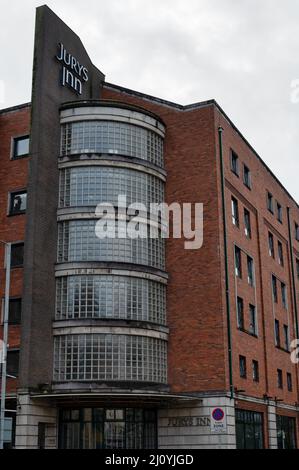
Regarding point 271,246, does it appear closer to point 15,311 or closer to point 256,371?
point 256,371

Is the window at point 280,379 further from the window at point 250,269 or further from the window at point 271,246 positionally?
the window at point 271,246

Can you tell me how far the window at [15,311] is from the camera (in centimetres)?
3172

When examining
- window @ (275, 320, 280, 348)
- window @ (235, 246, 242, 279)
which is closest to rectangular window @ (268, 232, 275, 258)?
Result: window @ (275, 320, 280, 348)

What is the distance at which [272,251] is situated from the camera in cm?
4747

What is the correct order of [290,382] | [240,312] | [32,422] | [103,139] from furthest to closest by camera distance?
[290,382], [240,312], [103,139], [32,422]

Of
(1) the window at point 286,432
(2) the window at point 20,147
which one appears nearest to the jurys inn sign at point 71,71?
(2) the window at point 20,147

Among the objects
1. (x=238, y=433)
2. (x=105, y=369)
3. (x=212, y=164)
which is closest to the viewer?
(x=105, y=369)

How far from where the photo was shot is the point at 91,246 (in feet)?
109

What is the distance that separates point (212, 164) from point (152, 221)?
15.9 feet

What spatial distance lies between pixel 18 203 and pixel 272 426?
2094 centimetres

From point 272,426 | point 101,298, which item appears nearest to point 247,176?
point 101,298

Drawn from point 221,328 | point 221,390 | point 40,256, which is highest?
point 40,256
